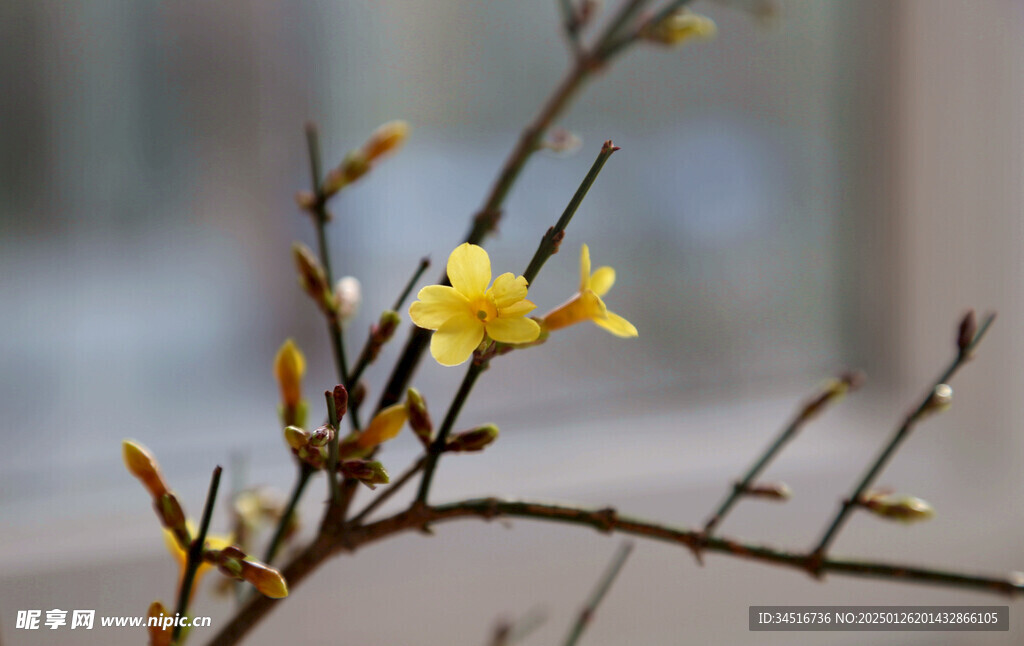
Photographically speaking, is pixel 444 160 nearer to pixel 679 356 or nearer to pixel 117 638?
pixel 679 356

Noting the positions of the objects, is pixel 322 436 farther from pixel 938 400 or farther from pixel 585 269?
pixel 938 400

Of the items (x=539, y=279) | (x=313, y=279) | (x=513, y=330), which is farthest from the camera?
(x=539, y=279)

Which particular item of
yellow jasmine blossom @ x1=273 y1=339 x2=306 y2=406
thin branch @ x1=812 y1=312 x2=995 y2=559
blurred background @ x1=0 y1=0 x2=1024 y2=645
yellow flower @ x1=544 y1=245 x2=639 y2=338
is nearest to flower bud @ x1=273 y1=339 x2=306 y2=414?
yellow jasmine blossom @ x1=273 y1=339 x2=306 y2=406

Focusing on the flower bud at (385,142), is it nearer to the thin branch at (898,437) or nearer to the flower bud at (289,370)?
the flower bud at (289,370)

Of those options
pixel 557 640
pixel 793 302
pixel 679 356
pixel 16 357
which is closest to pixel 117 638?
pixel 16 357

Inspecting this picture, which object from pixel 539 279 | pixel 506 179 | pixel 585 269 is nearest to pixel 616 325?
pixel 585 269

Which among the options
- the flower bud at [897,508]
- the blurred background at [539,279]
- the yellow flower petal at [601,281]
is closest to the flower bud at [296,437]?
the yellow flower petal at [601,281]

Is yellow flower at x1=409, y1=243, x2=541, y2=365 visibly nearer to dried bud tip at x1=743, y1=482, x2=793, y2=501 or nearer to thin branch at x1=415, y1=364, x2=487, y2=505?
thin branch at x1=415, y1=364, x2=487, y2=505
